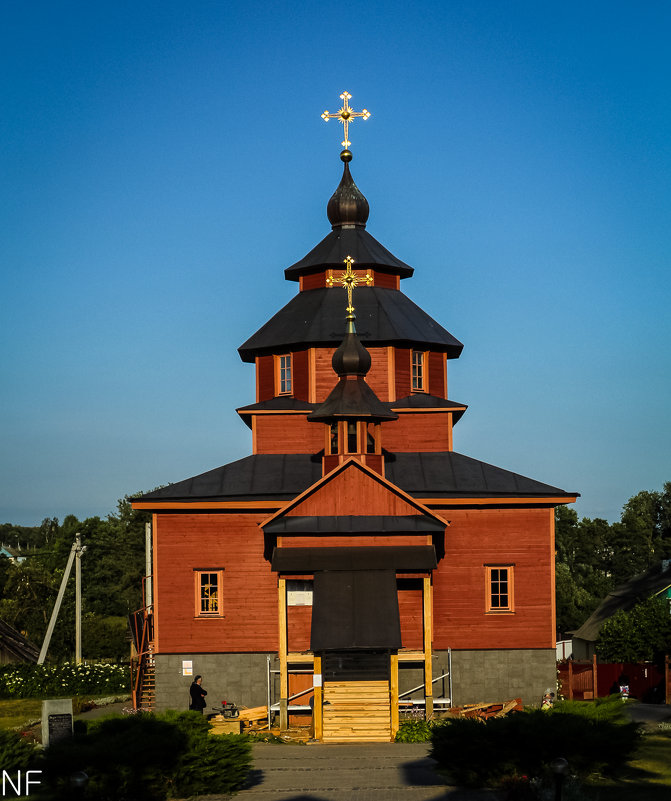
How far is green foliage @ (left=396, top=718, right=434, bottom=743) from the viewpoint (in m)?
31.9

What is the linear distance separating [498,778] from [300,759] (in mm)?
6887

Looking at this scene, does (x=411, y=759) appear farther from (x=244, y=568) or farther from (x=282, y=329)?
(x=282, y=329)

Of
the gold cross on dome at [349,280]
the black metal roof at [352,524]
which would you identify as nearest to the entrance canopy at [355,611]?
the black metal roof at [352,524]

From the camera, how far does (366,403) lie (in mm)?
37750

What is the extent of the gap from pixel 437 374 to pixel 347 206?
24.9 feet

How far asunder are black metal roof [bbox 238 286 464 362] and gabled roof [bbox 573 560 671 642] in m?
22.2

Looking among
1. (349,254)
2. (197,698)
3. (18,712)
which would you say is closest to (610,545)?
(349,254)

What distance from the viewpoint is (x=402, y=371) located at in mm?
43000

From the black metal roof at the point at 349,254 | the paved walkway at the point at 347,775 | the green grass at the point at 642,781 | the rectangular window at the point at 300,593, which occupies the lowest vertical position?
the paved walkway at the point at 347,775

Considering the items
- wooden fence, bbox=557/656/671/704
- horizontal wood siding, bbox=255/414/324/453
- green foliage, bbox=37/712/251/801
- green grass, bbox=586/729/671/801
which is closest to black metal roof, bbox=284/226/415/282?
horizontal wood siding, bbox=255/414/324/453

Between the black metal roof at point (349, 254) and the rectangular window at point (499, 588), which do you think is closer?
the rectangular window at point (499, 588)

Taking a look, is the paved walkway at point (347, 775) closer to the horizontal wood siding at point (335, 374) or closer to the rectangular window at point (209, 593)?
the rectangular window at point (209, 593)

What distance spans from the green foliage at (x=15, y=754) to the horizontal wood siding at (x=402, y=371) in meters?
22.0

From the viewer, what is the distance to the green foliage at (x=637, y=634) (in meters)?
46.6
